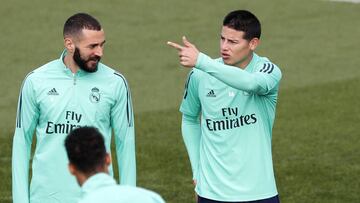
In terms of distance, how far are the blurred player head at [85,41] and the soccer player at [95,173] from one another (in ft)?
7.58

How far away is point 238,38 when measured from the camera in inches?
366

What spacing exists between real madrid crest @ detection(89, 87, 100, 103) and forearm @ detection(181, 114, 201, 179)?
1.09 metres

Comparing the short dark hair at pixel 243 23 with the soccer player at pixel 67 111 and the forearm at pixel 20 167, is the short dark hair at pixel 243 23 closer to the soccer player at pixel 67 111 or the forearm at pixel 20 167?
the soccer player at pixel 67 111

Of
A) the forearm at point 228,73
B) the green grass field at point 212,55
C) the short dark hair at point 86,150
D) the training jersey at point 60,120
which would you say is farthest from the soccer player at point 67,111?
the green grass field at point 212,55

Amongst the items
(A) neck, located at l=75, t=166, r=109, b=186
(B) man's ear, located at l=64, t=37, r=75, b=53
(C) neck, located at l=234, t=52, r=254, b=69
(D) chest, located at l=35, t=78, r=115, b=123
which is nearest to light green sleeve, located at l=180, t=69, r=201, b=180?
(C) neck, located at l=234, t=52, r=254, b=69

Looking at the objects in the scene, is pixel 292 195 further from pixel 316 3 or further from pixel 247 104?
pixel 316 3

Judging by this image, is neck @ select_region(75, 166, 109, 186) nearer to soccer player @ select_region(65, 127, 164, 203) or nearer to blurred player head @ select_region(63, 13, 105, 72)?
soccer player @ select_region(65, 127, 164, 203)

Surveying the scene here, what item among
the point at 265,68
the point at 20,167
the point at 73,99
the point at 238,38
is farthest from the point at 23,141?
the point at 265,68

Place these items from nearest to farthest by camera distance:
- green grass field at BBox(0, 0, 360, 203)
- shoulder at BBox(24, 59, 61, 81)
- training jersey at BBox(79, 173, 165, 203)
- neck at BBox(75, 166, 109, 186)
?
training jersey at BBox(79, 173, 165, 203)
neck at BBox(75, 166, 109, 186)
shoulder at BBox(24, 59, 61, 81)
green grass field at BBox(0, 0, 360, 203)

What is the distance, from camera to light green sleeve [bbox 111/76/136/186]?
29.6ft

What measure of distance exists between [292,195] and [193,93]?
4259mm

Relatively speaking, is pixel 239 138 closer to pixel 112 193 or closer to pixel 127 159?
pixel 127 159

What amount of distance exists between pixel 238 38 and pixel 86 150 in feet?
10.3

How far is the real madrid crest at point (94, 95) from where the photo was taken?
892 cm
